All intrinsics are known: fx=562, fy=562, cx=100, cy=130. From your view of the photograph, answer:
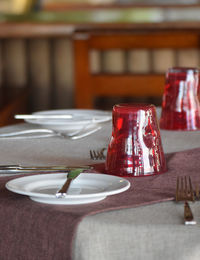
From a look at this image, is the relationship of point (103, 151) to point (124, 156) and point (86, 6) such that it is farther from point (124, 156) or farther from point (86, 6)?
point (86, 6)

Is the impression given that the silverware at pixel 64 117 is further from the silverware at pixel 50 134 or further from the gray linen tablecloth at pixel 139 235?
the gray linen tablecloth at pixel 139 235

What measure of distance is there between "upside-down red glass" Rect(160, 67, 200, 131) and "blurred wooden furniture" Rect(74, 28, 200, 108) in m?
1.25

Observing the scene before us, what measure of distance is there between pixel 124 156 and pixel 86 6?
8.12 feet

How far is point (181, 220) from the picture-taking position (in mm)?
652

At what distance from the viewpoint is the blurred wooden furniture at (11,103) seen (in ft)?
8.87

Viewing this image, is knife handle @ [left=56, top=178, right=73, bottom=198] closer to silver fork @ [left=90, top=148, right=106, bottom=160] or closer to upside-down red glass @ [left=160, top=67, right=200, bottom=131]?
silver fork @ [left=90, top=148, right=106, bottom=160]

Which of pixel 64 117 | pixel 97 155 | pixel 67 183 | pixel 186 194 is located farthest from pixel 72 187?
pixel 64 117

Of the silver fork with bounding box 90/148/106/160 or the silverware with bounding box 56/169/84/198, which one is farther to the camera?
the silver fork with bounding box 90/148/106/160

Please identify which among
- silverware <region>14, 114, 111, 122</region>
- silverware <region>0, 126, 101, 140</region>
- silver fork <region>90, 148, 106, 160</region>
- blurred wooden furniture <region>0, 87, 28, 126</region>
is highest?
silverware <region>14, 114, 111, 122</region>

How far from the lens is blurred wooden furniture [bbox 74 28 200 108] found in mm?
2588

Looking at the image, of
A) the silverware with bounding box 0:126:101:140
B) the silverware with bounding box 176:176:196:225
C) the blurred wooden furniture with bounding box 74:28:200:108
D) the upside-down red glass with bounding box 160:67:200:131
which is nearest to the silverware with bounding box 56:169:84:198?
A: the silverware with bounding box 176:176:196:225

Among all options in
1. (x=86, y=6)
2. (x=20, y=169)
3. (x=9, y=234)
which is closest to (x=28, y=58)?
(x=86, y=6)

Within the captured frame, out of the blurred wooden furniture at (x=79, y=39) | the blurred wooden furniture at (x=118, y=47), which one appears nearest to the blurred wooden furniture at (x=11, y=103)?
the blurred wooden furniture at (x=79, y=39)

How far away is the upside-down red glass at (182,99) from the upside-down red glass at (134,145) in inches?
16.4
